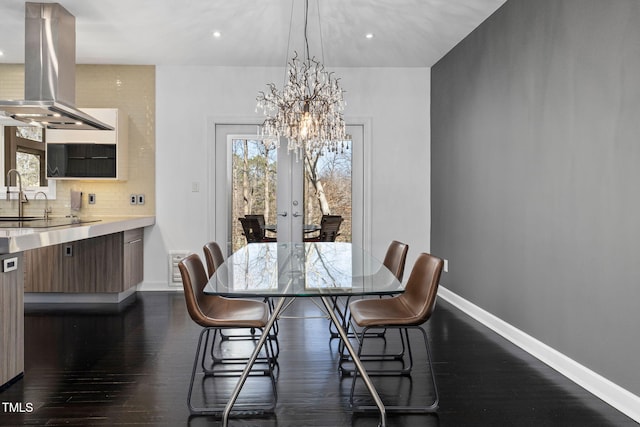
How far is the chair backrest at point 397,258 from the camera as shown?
3170 mm

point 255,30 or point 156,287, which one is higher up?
point 255,30

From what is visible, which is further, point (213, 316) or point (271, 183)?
point (271, 183)

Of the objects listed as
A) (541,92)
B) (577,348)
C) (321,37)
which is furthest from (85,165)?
(577,348)

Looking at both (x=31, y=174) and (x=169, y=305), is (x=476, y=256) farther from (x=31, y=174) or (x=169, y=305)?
(x=31, y=174)

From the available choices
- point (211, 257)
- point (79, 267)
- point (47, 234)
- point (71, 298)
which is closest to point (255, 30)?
point (211, 257)

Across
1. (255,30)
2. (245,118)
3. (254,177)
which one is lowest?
(254,177)

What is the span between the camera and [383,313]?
273 centimetres

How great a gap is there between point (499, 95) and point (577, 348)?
216cm

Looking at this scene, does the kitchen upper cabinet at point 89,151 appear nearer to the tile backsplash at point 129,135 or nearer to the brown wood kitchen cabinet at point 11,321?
the tile backsplash at point 129,135

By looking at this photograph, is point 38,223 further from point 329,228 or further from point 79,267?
point 329,228

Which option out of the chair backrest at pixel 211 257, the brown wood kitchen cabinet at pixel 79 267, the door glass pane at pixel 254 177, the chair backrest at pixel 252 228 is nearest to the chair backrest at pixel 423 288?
the chair backrest at pixel 211 257

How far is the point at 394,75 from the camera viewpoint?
5809 millimetres

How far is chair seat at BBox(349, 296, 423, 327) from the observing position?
2498 millimetres

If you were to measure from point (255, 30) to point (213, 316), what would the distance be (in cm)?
303
